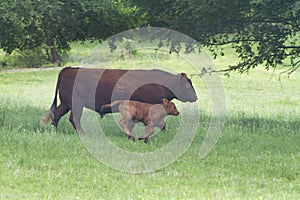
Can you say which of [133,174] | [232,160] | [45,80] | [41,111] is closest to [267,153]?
[232,160]

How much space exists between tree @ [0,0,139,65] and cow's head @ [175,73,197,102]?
6.05 ft

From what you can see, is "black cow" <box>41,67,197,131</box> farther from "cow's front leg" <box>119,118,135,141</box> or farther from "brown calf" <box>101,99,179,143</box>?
"cow's front leg" <box>119,118,135,141</box>

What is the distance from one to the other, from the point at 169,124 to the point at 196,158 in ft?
13.4

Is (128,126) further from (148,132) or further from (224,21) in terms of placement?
(224,21)

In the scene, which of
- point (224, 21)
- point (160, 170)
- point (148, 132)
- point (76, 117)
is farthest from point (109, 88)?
point (160, 170)

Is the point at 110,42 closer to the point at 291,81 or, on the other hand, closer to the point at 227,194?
the point at 227,194

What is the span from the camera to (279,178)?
8820 millimetres

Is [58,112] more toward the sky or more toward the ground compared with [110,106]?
more toward the ground

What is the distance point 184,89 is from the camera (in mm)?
13258

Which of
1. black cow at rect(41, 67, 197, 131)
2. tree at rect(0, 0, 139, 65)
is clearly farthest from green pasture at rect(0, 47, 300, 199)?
tree at rect(0, 0, 139, 65)

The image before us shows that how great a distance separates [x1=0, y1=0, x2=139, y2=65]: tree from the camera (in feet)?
40.8

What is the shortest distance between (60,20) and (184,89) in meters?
2.89

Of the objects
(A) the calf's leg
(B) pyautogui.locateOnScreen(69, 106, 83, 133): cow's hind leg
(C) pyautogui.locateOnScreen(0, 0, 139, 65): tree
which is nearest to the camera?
(A) the calf's leg

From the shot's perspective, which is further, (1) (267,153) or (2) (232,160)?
(1) (267,153)
